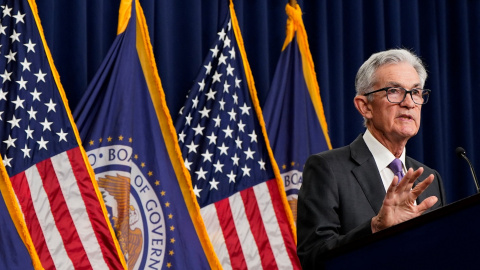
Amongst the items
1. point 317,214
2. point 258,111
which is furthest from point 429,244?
point 258,111

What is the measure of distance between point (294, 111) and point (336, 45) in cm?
77

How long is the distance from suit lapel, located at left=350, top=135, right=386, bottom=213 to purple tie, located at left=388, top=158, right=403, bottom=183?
0.24 feet

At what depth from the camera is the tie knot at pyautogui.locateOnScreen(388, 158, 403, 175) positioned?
8.39 ft

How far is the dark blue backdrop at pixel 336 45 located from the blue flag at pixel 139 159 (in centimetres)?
21

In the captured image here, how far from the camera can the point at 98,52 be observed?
4.52m

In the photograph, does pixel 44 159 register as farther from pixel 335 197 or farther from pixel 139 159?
pixel 335 197

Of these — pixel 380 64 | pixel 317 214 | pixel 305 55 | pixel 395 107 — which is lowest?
pixel 317 214

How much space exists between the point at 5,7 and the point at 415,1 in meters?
3.11

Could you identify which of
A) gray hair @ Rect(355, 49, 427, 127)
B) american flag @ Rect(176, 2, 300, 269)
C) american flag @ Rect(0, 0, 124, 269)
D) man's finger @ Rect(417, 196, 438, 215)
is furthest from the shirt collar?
american flag @ Rect(176, 2, 300, 269)

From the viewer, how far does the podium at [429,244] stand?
1406mm

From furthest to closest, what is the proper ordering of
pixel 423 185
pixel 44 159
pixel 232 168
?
1. pixel 232 168
2. pixel 44 159
3. pixel 423 185

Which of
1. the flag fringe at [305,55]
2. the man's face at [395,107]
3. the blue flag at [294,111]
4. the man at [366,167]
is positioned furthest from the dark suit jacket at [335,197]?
the flag fringe at [305,55]

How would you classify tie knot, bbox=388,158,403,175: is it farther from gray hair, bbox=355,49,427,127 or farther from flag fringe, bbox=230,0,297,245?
flag fringe, bbox=230,0,297,245

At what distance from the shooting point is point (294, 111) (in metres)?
4.92
